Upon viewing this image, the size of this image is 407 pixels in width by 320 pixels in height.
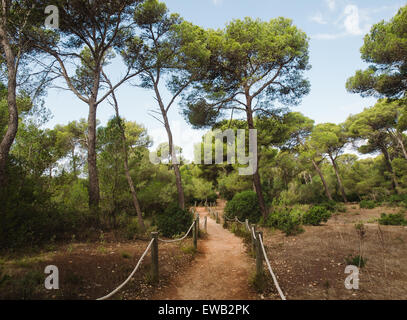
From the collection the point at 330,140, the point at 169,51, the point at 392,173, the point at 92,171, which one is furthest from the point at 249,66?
the point at 392,173

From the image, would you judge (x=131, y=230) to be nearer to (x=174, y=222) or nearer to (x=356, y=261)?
(x=174, y=222)

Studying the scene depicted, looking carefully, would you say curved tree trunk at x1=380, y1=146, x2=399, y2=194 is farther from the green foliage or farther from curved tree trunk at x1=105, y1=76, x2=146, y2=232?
curved tree trunk at x1=105, y1=76, x2=146, y2=232

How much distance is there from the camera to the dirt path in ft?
12.5

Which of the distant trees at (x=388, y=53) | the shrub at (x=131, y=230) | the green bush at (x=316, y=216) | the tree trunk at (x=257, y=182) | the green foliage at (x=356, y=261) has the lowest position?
the shrub at (x=131, y=230)

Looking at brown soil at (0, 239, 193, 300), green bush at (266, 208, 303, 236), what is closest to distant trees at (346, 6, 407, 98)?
green bush at (266, 208, 303, 236)

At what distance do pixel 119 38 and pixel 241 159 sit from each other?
516 inches

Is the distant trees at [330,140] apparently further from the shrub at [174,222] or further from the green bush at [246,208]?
the shrub at [174,222]

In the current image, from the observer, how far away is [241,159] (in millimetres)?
18594

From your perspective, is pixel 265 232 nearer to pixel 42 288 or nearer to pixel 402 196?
pixel 42 288

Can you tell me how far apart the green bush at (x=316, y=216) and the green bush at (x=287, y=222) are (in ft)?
1.05

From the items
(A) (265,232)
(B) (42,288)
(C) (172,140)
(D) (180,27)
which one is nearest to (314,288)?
(B) (42,288)

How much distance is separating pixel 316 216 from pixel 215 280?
675 centimetres

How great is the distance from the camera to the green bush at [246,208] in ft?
39.8

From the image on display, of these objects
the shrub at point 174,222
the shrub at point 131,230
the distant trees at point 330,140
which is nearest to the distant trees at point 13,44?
the shrub at point 131,230
